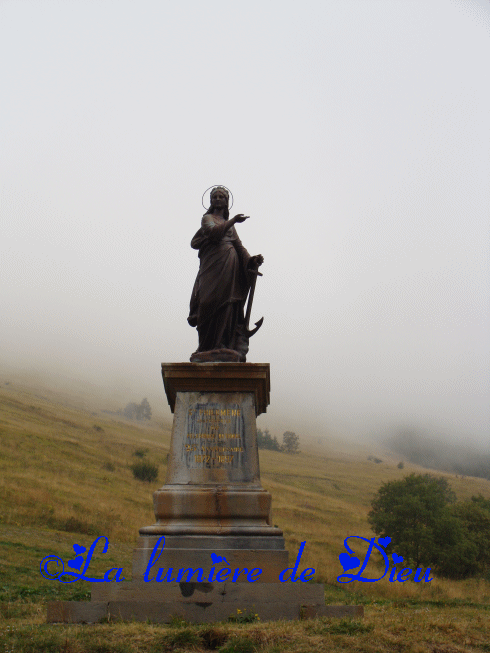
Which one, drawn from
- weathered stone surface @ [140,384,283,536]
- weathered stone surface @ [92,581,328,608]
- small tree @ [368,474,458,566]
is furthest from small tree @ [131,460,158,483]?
weathered stone surface @ [92,581,328,608]

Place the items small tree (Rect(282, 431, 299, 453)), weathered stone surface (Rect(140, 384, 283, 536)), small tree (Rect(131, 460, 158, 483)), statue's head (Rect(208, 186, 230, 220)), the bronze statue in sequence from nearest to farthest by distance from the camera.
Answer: weathered stone surface (Rect(140, 384, 283, 536))
the bronze statue
statue's head (Rect(208, 186, 230, 220))
small tree (Rect(131, 460, 158, 483))
small tree (Rect(282, 431, 299, 453))

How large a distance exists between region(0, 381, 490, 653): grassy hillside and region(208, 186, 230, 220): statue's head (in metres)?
7.34

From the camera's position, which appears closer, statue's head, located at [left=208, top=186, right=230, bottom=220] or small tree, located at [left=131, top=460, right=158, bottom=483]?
statue's head, located at [left=208, top=186, right=230, bottom=220]

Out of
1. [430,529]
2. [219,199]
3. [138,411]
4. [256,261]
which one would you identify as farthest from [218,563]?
[138,411]

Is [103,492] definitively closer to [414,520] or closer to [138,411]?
[414,520]

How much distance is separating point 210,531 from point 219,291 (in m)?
4.19

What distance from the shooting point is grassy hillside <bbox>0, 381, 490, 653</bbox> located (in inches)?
233

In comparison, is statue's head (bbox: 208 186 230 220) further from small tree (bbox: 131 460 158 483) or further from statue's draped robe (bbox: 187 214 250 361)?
small tree (bbox: 131 460 158 483)

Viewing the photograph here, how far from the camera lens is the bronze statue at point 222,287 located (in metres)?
10.4

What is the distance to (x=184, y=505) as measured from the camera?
8.34 m

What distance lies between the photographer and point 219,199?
1114cm

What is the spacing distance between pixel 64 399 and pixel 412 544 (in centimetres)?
8039

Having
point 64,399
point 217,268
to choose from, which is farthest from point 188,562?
point 64,399

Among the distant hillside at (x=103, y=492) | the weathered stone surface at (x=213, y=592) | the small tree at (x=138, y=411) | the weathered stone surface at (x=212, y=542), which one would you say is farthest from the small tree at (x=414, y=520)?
the small tree at (x=138, y=411)
